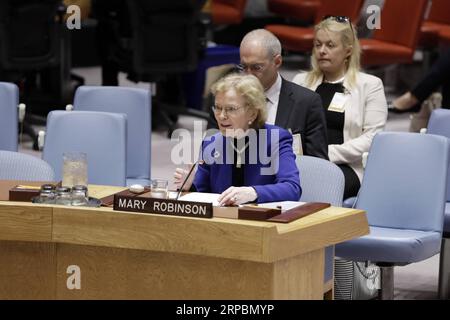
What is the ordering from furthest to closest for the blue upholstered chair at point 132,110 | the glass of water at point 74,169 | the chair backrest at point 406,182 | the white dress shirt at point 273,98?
the blue upholstered chair at point 132,110 → the white dress shirt at point 273,98 → the chair backrest at point 406,182 → the glass of water at point 74,169

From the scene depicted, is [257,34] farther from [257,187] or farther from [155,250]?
[155,250]

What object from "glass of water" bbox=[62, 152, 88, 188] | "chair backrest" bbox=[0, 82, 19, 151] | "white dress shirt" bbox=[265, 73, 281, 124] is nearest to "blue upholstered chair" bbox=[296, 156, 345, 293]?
"white dress shirt" bbox=[265, 73, 281, 124]

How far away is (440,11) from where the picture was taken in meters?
9.99

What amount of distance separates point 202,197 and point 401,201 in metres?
1.25

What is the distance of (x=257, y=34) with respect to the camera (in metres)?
5.05

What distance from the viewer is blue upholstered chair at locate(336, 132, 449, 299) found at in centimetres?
467

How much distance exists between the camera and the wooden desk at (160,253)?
361 cm

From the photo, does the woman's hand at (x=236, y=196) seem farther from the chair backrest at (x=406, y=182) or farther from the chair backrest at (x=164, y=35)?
the chair backrest at (x=164, y=35)

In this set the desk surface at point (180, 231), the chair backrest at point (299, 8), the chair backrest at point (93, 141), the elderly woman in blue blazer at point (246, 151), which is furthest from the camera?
the chair backrest at point (299, 8)

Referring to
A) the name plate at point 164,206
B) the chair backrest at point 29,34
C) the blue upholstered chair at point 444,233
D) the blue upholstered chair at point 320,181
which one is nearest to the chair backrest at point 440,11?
the chair backrest at point 29,34

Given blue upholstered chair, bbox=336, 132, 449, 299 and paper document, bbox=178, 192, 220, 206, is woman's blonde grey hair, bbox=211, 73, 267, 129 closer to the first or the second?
paper document, bbox=178, 192, 220, 206

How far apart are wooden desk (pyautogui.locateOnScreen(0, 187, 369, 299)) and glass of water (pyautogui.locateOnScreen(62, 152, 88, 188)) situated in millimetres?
216
